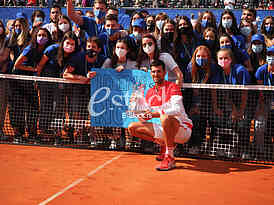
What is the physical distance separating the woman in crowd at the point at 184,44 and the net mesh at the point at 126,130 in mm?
659

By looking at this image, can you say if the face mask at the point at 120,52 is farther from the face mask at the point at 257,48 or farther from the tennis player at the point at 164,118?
the face mask at the point at 257,48

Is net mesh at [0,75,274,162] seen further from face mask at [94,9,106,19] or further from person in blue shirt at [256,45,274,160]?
face mask at [94,9,106,19]

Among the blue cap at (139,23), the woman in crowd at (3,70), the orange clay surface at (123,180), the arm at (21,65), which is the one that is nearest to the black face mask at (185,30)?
the blue cap at (139,23)

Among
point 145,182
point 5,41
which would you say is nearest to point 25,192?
point 145,182

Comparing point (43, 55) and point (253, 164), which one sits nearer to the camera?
point (253, 164)

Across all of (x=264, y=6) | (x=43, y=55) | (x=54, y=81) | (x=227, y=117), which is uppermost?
(x=264, y=6)

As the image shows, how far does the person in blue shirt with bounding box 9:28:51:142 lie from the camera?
6.78 meters

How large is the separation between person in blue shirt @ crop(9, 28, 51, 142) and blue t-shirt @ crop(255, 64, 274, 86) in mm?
4137

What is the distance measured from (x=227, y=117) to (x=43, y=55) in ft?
12.3

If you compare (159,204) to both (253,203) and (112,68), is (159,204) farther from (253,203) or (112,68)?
(112,68)

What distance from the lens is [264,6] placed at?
13234mm

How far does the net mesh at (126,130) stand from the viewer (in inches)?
233

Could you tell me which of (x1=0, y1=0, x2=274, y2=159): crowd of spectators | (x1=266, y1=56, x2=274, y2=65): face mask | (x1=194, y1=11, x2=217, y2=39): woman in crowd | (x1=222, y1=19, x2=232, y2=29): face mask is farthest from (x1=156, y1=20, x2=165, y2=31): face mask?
(x1=266, y1=56, x2=274, y2=65): face mask

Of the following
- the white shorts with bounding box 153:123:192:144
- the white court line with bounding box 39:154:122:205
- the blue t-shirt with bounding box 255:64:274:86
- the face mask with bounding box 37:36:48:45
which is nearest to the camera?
the white court line with bounding box 39:154:122:205
